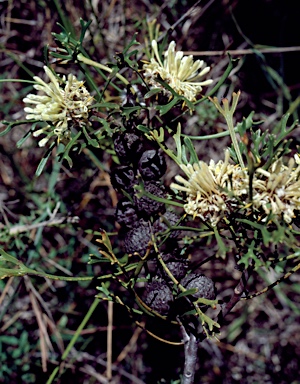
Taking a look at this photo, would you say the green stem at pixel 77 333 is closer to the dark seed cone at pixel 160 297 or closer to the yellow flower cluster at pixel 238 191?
the dark seed cone at pixel 160 297

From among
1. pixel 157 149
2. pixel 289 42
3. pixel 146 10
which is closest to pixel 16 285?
pixel 157 149

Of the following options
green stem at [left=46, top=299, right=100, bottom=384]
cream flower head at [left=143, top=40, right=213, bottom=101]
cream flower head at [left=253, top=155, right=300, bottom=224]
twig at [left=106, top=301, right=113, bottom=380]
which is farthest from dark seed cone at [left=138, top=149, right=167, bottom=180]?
twig at [left=106, top=301, right=113, bottom=380]

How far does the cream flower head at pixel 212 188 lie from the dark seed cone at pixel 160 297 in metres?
0.20

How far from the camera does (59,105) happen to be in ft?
2.45

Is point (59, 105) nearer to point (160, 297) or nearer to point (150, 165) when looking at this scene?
point (150, 165)

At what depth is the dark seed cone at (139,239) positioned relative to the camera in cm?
85

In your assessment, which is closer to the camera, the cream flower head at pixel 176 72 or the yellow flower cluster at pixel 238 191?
the yellow flower cluster at pixel 238 191

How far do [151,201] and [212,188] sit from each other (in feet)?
0.59

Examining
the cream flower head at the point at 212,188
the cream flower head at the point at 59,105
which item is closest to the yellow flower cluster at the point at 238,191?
the cream flower head at the point at 212,188

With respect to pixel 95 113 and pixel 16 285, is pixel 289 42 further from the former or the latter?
pixel 16 285

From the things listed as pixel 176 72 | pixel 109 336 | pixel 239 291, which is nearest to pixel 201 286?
pixel 239 291

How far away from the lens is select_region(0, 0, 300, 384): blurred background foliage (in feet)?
5.08

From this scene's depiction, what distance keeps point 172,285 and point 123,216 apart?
6.7 inches

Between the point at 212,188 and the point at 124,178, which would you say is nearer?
the point at 212,188
